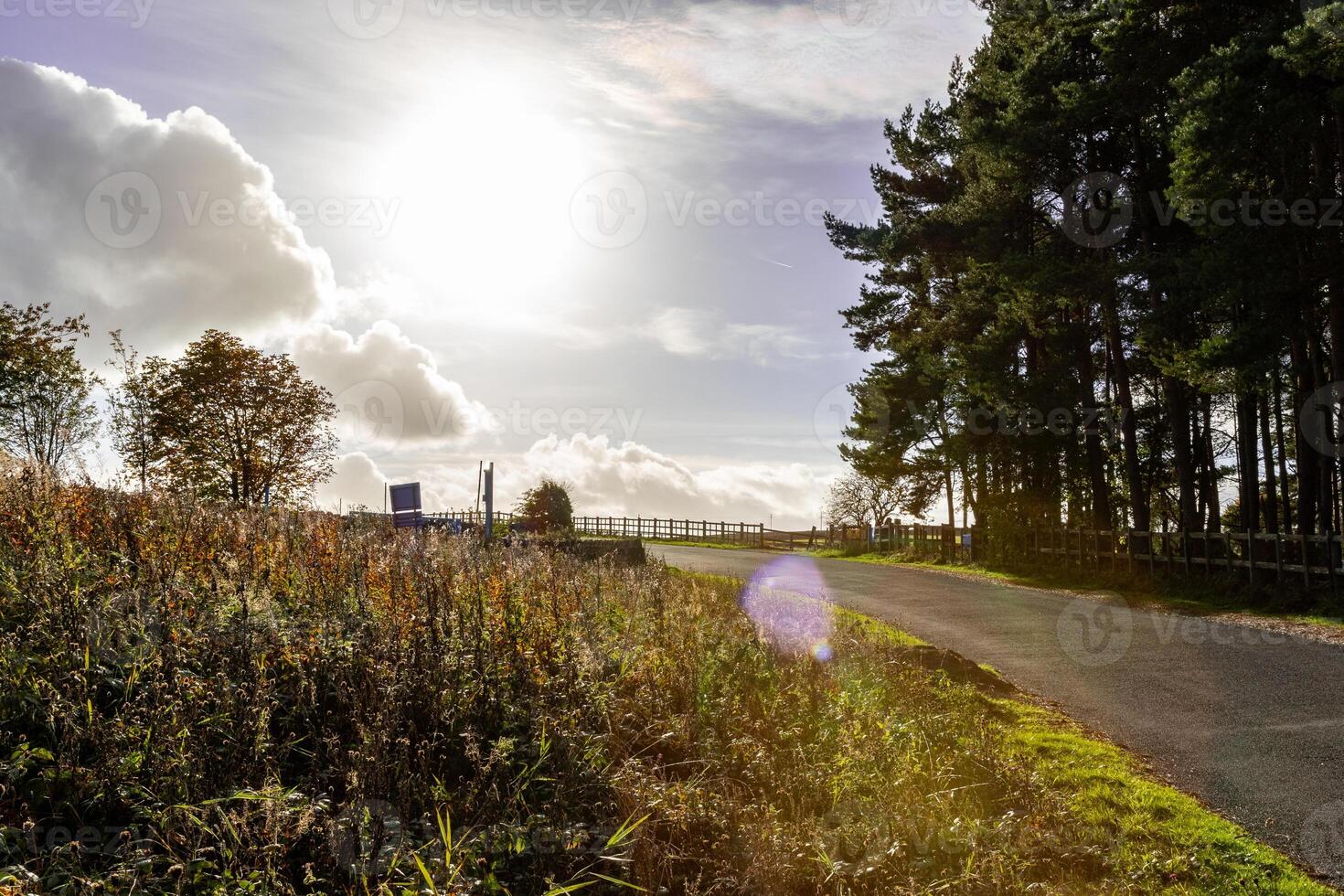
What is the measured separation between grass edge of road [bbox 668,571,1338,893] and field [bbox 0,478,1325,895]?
0.02 m

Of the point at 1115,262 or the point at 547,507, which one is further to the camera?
the point at 547,507

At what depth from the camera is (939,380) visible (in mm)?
30375

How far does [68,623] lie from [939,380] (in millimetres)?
29190

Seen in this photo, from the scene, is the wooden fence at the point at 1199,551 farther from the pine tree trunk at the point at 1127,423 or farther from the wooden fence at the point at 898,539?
the wooden fence at the point at 898,539

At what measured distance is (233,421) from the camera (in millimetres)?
29391

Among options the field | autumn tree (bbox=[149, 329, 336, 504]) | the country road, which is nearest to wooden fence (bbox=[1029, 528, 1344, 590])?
the country road

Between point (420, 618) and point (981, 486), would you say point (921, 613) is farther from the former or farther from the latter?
point (981, 486)

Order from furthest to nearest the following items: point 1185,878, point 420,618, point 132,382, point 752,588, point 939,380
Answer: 1. point 939,380
2. point 132,382
3. point 752,588
4. point 420,618
5. point 1185,878

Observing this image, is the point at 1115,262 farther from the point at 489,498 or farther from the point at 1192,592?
the point at 489,498

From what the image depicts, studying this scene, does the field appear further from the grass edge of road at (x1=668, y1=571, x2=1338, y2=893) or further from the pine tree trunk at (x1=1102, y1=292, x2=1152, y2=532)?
the pine tree trunk at (x1=1102, y1=292, x2=1152, y2=532)

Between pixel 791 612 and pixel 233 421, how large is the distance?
968 inches

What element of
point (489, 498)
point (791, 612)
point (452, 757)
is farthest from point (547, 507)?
point (452, 757)

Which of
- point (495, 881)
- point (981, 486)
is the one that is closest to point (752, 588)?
point (495, 881)

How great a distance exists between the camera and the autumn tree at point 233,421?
28.5 m
